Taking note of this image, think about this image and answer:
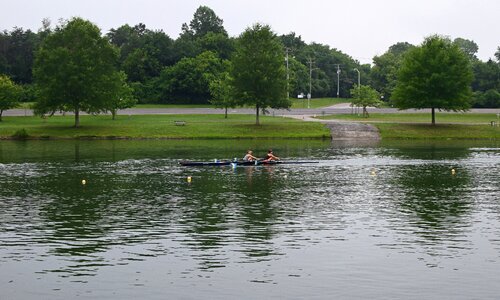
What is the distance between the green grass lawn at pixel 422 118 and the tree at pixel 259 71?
19338 mm

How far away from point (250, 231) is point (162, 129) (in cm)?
7967

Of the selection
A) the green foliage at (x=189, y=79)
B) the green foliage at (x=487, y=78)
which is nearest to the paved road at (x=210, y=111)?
the green foliage at (x=189, y=79)

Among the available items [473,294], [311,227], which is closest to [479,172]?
[311,227]

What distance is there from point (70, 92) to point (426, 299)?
3937 inches

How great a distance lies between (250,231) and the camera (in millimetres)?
Answer: 42156

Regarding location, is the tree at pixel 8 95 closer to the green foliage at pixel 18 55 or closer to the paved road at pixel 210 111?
the paved road at pixel 210 111

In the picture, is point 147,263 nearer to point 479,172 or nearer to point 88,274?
point 88,274

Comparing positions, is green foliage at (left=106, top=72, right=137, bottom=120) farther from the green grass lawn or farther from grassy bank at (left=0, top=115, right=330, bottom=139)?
the green grass lawn

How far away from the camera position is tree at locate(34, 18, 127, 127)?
121062mm

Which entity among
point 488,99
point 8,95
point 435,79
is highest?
point 435,79

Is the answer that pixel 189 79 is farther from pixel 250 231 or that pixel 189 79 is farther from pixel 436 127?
pixel 250 231

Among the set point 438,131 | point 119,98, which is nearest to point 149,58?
point 119,98

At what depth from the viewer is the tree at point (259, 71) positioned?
124500 mm

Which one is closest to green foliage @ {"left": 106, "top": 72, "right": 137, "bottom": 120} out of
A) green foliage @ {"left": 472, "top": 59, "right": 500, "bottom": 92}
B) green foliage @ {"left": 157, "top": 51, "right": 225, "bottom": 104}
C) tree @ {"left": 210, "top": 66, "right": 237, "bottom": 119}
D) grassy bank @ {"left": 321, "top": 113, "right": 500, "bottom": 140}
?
tree @ {"left": 210, "top": 66, "right": 237, "bottom": 119}
